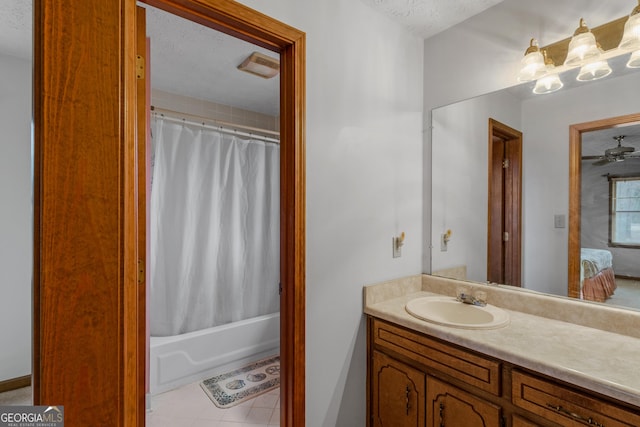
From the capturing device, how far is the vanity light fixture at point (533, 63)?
4.75 feet

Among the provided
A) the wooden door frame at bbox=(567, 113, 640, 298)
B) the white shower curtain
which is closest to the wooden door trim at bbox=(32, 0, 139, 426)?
the white shower curtain

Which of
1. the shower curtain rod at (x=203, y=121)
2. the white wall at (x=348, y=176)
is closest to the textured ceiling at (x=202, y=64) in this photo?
the shower curtain rod at (x=203, y=121)

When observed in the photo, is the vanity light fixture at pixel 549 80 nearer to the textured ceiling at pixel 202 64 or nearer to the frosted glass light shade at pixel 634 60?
the frosted glass light shade at pixel 634 60

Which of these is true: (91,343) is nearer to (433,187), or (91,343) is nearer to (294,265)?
(294,265)

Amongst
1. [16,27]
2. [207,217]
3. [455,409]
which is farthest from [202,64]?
[455,409]

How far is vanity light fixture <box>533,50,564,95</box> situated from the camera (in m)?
1.44

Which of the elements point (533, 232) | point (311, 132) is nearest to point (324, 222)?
point (311, 132)

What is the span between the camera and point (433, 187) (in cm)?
191

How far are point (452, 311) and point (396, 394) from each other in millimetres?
515

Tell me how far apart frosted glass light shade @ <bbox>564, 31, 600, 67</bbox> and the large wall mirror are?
0.24 ft

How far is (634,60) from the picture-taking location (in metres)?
1.22

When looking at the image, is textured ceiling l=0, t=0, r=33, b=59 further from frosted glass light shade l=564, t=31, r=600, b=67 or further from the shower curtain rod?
frosted glass light shade l=564, t=31, r=600, b=67

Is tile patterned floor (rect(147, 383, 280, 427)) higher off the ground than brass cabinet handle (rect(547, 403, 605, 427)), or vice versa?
brass cabinet handle (rect(547, 403, 605, 427))

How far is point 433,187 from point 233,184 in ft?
5.50
